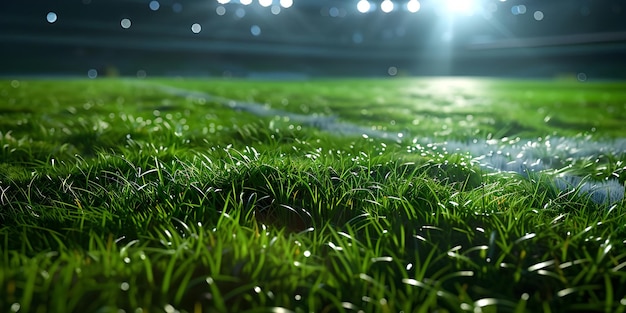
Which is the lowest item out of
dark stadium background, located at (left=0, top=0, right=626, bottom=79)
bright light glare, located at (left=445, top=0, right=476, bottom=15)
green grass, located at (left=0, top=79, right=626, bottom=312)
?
green grass, located at (left=0, top=79, right=626, bottom=312)

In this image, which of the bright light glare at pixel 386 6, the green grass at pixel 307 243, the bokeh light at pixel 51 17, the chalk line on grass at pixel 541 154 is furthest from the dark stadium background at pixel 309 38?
the green grass at pixel 307 243

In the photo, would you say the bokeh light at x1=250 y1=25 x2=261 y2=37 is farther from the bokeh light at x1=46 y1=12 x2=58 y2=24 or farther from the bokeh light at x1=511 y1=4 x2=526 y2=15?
the bokeh light at x1=511 y1=4 x2=526 y2=15

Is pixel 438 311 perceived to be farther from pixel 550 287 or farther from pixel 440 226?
pixel 440 226

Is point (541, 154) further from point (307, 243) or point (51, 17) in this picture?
point (51, 17)

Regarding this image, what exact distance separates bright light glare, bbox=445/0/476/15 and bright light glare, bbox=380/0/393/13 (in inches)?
244

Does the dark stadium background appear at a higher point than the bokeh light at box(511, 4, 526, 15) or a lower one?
lower

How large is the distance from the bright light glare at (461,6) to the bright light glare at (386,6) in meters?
6.19

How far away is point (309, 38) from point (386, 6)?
12.6 meters

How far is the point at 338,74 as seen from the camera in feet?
152

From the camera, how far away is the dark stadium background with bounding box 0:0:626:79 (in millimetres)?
40688

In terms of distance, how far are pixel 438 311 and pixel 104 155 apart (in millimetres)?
2052

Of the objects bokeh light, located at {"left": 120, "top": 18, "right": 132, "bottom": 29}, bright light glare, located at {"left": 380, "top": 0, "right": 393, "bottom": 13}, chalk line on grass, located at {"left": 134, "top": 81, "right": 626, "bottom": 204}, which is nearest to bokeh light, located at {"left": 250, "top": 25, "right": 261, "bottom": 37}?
bokeh light, located at {"left": 120, "top": 18, "right": 132, "bottom": 29}

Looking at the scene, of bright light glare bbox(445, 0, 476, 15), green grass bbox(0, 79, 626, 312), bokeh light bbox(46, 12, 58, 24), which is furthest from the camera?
bright light glare bbox(445, 0, 476, 15)

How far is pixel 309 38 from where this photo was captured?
46.9 metres
